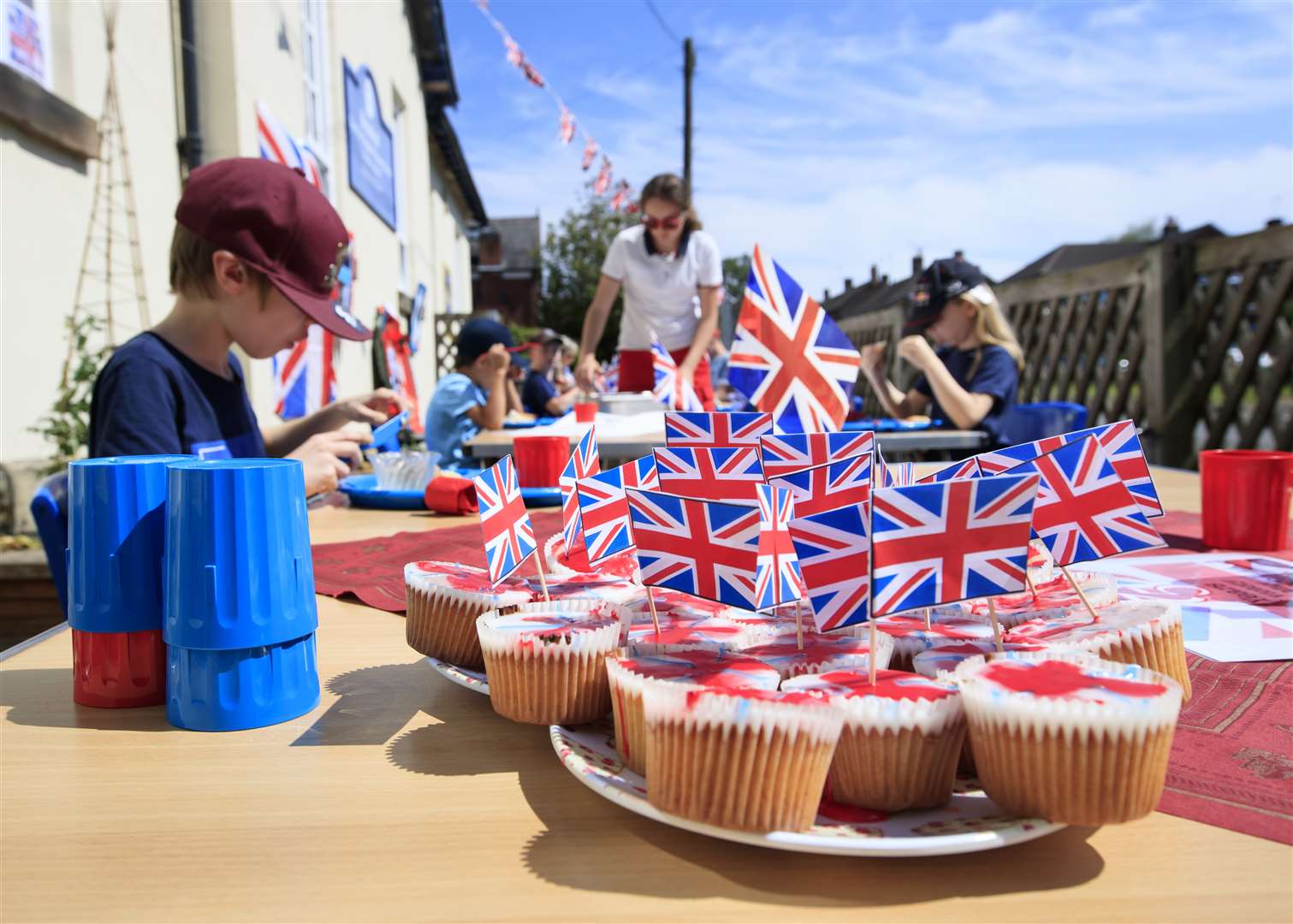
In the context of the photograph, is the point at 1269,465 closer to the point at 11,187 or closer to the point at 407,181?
the point at 11,187

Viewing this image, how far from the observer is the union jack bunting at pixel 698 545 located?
620mm

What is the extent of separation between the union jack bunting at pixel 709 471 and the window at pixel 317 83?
6.25 metres

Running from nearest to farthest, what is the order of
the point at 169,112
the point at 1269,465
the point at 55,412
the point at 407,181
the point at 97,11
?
the point at 1269,465
the point at 55,412
the point at 97,11
the point at 169,112
the point at 407,181

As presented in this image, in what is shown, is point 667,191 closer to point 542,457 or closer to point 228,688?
point 542,457

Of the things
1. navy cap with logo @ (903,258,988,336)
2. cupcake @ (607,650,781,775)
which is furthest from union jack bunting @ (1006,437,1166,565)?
navy cap with logo @ (903,258,988,336)

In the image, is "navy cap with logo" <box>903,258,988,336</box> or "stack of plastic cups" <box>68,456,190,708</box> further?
"navy cap with logo" <box>903,258,988,336</box>

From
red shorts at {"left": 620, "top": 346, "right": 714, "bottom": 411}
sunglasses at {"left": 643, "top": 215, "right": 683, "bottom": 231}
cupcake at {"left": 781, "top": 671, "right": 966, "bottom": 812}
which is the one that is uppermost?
sunglasses at {"left": 643, "top": 215, "right": 683, "bottom": 231}

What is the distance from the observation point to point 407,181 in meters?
10.9

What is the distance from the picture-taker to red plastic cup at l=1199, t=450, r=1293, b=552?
54.3 inches

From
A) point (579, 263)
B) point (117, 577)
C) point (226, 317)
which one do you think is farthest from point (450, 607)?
point (579, 263)

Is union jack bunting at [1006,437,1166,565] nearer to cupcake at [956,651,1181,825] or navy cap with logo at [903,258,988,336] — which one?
cupcake at [956,651,1181,825]

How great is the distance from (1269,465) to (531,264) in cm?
3624

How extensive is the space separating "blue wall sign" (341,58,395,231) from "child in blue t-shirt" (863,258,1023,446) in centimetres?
562

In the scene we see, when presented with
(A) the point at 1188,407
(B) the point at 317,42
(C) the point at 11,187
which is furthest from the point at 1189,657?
(B) the point at 317,42
